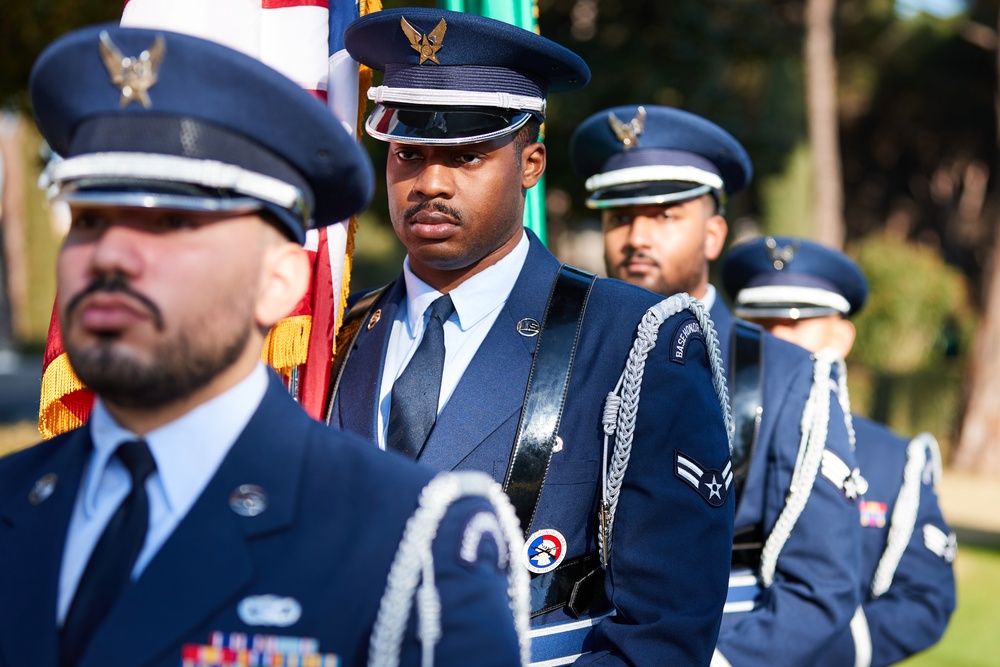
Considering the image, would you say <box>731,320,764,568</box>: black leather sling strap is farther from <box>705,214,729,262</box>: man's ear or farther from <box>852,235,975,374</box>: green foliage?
<box>852,235,975,374</box>: green foliage

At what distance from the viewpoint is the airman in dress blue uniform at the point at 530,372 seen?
2.50 meters

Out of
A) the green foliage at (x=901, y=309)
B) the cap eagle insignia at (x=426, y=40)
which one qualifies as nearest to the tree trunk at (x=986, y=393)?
the green foliage at (x=901, y=309)

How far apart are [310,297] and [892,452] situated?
2.45m

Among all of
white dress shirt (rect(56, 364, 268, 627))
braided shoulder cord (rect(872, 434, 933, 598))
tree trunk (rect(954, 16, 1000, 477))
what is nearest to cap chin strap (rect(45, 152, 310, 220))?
white dress shirt (rect(56, 364, 268, 627))

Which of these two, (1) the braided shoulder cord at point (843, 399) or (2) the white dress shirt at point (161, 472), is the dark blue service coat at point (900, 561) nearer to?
(1) the braided shoulder cord at point (843, 399)

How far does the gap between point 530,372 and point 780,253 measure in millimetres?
2536

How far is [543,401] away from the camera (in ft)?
8.47

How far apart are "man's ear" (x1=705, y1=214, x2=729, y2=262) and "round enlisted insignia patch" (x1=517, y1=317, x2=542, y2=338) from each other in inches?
59.0

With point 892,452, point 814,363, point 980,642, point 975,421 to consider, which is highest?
point 814,363

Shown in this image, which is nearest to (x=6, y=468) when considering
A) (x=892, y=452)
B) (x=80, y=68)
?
(x=80, y=68)

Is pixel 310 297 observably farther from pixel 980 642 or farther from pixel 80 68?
pixel 980 642

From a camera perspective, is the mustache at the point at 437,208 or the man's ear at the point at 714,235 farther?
the man's ear at the point at 714,235

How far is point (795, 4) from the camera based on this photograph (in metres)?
17.9

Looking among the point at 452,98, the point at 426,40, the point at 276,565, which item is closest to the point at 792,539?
the point at 452,98
